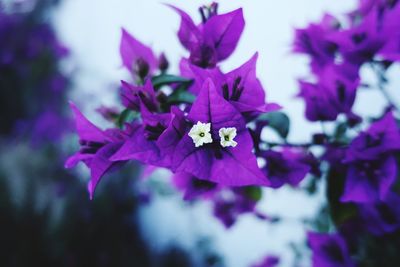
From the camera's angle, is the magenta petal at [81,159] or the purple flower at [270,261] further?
the purple flower at [270,261]

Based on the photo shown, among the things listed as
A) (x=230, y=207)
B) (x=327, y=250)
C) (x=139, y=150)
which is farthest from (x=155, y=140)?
(x=230, y=207)

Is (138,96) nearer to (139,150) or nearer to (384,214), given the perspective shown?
(139,150)

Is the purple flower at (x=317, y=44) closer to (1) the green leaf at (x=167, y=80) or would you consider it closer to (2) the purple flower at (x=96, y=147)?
(1) the green leaf at (x=167, y=80)

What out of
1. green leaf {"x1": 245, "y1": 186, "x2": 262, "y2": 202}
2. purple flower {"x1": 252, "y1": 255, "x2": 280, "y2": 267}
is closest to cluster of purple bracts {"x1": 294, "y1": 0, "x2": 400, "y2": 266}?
Result: green leaf {"x1": 245, "y1": 186, "x2": 262, "y2": 202}

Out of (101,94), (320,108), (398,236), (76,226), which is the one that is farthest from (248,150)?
(101,94)

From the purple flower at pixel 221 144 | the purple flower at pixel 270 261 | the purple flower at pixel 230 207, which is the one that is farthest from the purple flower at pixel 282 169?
the purple flower at pixel 270 261

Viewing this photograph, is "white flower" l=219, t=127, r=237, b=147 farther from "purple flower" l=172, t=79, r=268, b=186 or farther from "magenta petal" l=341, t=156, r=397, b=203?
"magenta petal" l=341, t=156, r=397, b=203
